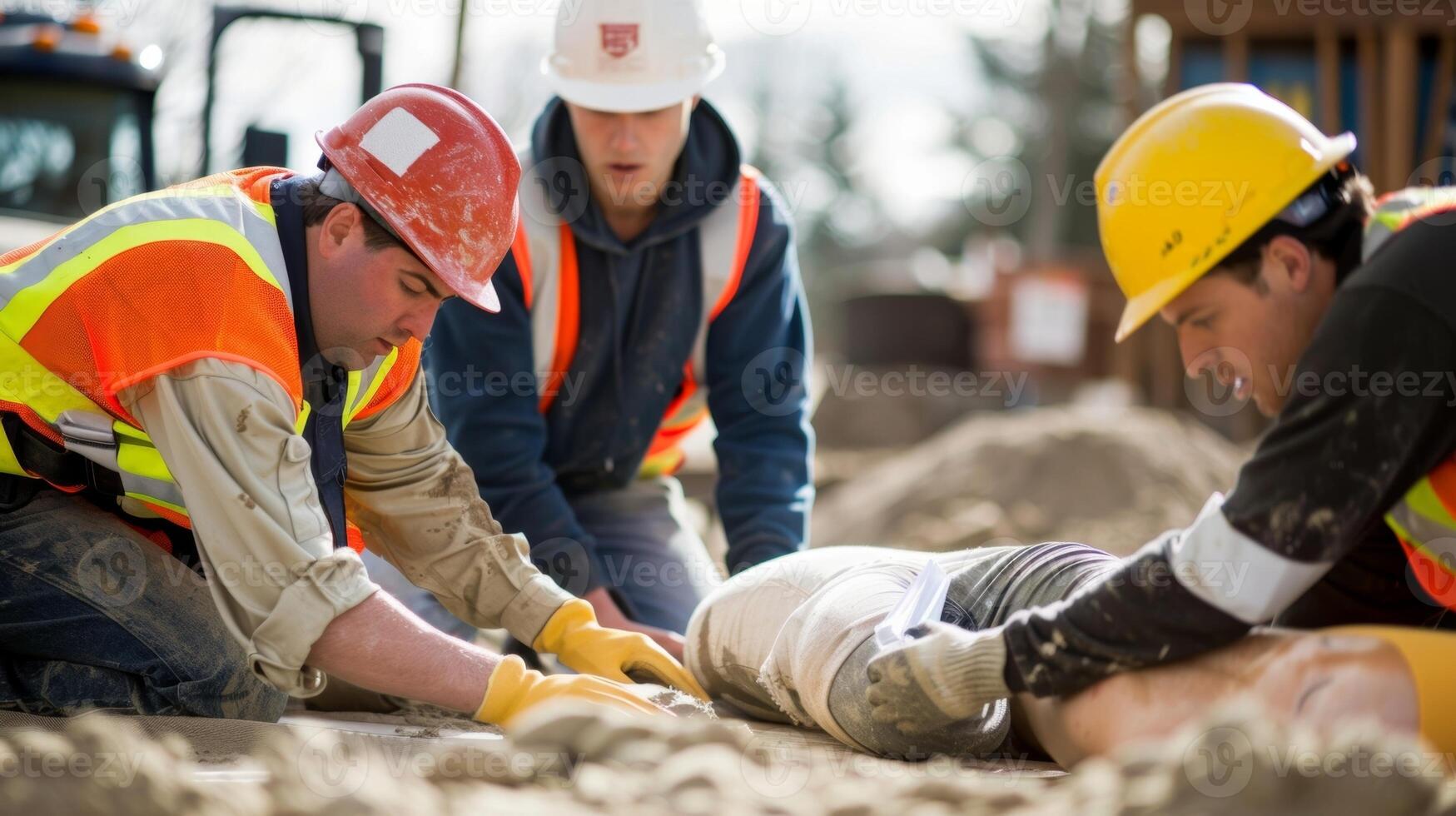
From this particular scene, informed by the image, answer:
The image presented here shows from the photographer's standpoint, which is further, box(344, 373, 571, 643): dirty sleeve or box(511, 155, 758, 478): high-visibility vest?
box(511, 155, 758, 478): high-visibility vest

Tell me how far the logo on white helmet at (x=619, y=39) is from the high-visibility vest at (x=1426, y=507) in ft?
7.09

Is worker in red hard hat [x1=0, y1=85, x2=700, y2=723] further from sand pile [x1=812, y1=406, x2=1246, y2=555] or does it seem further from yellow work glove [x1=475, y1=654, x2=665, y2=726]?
sand pile [x1=812, y1=406, x2=1246, y2=555]

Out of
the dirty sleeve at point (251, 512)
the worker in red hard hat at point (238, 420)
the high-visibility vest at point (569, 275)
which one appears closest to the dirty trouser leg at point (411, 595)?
the high-visibility vest at point (569, 275)

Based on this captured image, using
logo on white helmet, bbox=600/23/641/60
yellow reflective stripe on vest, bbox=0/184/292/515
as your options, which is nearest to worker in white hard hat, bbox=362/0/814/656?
logo on white helmet, bbox=600/23/641/60

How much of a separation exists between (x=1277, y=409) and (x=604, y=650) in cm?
157

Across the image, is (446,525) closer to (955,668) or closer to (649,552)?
(649,552)

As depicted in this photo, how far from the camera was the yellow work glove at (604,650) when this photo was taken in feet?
10.6

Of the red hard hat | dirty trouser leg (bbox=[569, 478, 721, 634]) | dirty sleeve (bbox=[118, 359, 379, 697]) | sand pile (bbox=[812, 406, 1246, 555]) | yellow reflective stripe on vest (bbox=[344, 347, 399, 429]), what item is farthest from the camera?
sand pile (bbox=[812, 406, 1246, 555])

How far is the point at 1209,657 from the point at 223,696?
6.48 ft

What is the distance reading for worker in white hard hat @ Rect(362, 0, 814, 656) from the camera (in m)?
3.96

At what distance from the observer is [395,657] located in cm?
249

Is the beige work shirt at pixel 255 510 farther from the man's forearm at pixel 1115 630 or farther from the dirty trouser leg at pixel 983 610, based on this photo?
the man's forearm at pixel 1115 630

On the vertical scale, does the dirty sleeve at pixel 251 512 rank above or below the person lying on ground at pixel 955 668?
above

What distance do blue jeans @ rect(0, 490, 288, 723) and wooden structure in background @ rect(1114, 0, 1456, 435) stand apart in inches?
369
